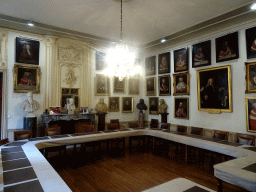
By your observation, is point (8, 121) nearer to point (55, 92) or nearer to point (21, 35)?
point (55, 92)

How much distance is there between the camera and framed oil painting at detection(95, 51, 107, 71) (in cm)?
859

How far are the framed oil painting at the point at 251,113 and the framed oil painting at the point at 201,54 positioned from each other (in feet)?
6.69

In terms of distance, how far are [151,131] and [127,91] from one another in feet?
12.9

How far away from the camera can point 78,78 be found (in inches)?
319

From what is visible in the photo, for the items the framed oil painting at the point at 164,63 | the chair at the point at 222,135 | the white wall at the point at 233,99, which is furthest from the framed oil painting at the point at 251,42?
the framed oil painting at the point at 164,63

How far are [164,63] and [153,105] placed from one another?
2319 millimetres

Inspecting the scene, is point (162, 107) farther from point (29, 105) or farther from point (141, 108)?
point (29, 105)

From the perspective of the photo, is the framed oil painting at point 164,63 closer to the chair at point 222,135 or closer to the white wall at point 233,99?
the white wall at point 233,99

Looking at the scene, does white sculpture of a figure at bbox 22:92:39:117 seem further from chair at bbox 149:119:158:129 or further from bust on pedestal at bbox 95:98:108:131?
chair at bbox 149:119:158:129

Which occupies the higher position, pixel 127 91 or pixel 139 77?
pixel 139 77

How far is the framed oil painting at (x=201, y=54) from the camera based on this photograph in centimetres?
684

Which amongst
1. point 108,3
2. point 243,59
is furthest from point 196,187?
point 243,59

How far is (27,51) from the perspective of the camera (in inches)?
272

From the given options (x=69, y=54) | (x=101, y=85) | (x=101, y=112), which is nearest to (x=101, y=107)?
(x=101, y=112)
